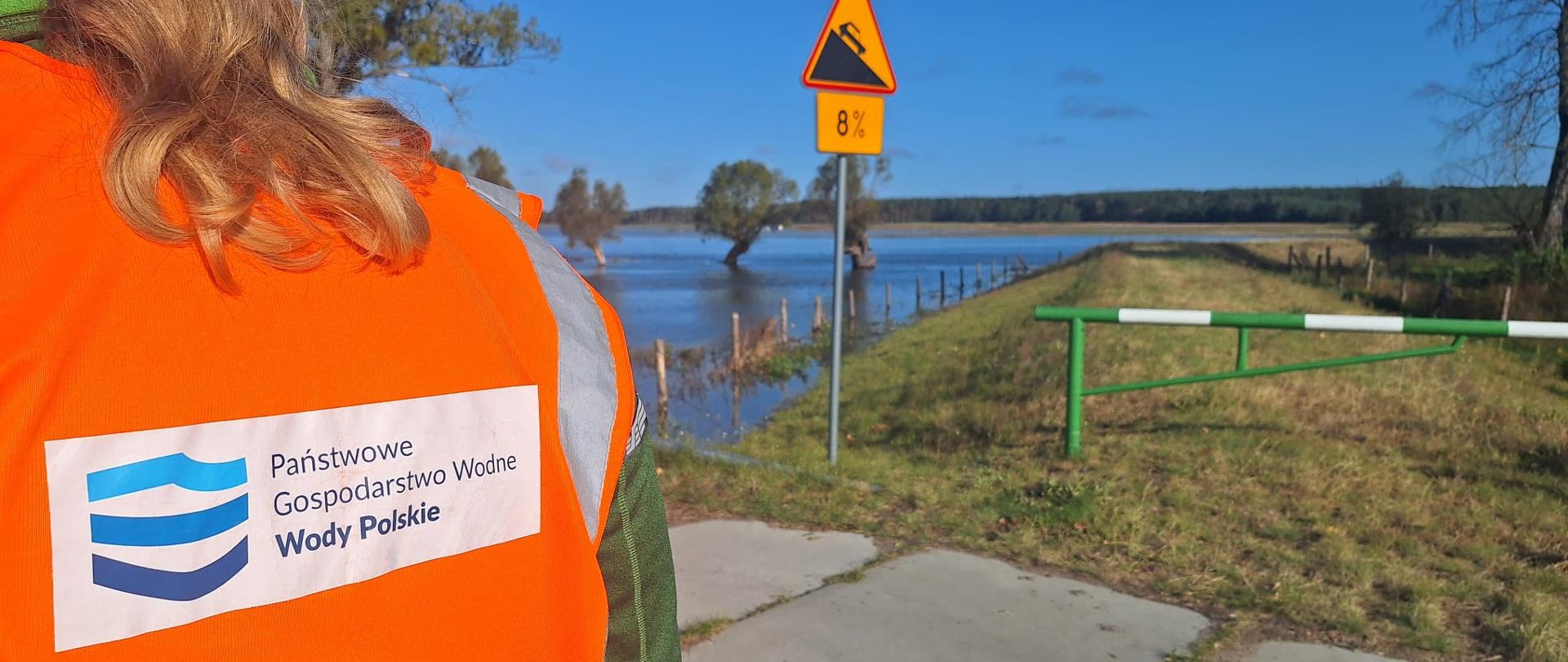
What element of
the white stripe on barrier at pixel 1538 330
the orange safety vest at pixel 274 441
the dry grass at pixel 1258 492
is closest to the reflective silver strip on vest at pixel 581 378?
the orange safety vest at pixel 274 441

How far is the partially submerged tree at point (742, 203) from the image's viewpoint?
327 feet

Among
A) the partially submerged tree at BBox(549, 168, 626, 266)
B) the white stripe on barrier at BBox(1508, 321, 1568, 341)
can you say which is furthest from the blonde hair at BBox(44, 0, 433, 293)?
the partially submerged tree at BBox(549, 168, 626, 266)

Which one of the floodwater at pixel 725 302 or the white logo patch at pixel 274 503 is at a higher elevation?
the white logo patch at pixel 274 503

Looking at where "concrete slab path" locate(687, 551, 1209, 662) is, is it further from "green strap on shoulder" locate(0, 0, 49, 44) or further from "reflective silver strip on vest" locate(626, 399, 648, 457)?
"green strap on shoulder" locate(0, 0, 49, 44)

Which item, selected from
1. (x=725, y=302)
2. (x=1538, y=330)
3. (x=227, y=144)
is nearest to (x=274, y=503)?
(x=227, y=144)

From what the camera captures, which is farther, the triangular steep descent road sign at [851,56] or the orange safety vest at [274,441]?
the triangular steep descent road sign at [851,56]

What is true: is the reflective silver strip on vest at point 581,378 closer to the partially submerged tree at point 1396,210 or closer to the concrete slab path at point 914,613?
the concrete slab path at point 914,613

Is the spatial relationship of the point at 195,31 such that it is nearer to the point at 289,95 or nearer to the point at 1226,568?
the point at 289,95

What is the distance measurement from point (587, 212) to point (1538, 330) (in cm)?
9814

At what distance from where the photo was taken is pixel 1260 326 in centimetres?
581

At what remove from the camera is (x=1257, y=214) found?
15575cm

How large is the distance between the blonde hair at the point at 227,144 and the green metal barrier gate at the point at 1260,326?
5.21m

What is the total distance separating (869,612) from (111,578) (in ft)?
10.0

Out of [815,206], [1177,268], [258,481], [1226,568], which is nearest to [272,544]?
[258,481]
